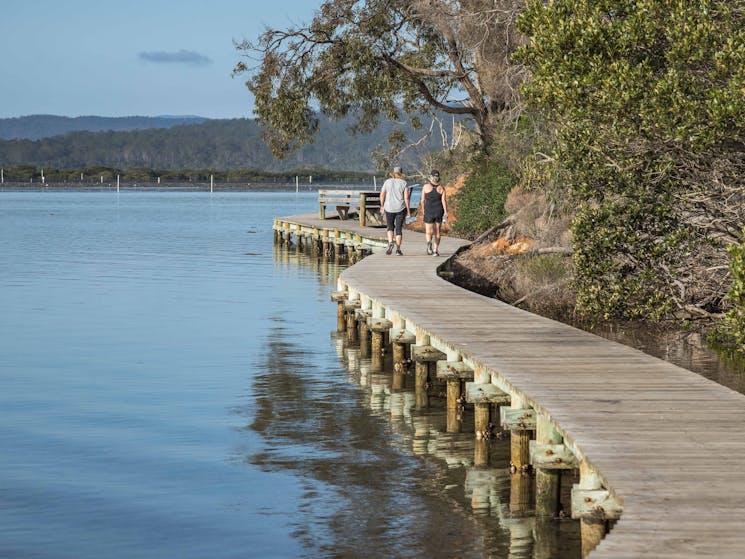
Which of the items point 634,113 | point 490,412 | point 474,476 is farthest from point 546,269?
point 474,476

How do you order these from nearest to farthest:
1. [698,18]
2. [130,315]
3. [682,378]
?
[682,378], [698,18], [130,315]

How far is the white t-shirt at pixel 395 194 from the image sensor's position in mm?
23922

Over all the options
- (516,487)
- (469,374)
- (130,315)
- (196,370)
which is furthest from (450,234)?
(516,487)

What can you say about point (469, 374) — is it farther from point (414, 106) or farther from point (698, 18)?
point (414, 106)

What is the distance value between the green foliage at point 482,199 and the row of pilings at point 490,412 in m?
8.79

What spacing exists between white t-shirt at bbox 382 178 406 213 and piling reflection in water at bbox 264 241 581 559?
658cm

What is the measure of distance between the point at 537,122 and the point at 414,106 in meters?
9.15

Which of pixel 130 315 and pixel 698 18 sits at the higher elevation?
pixel 698 18

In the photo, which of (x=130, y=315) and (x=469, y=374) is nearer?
(x=469, y=374)

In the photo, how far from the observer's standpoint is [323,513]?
401 inches

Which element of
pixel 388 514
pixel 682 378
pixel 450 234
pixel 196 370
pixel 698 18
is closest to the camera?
pixel 388 514

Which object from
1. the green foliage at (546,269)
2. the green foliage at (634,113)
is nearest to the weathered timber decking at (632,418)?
the green foliage at (634,113)

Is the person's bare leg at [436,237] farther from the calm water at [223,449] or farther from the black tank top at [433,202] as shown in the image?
the calm water at [223,449]

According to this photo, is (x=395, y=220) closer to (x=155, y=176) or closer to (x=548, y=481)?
(x=548, y=481)
